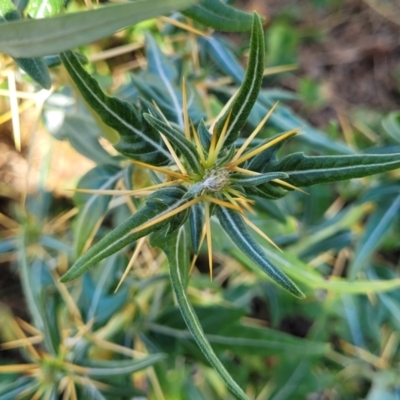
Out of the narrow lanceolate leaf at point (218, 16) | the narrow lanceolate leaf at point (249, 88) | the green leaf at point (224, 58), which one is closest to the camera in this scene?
the narrow lanceolate leaf at point (249, 88)

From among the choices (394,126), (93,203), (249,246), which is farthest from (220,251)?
(394,126)

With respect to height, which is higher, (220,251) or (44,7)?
(44,7)

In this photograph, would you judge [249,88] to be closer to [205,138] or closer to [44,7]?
[205,138]

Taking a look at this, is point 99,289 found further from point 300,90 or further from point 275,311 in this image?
point 300,90

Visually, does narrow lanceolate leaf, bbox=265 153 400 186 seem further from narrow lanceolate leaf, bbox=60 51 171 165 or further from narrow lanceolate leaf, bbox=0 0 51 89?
narrow lanceolate leaf, bbox=0 0 51 89

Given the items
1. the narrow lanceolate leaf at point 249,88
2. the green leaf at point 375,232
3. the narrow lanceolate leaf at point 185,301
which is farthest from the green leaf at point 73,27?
the green leaf at point 375,232

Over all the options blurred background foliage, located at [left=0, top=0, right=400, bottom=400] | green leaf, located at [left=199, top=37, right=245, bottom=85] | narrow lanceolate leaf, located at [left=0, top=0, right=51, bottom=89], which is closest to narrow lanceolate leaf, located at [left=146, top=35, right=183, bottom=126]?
blurred background foliage, located at [left=0, top=0, right=400, bottom=400]

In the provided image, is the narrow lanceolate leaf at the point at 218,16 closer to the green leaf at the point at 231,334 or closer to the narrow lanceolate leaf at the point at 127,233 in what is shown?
the narrow lanceolate leaf at the point at 127,233
